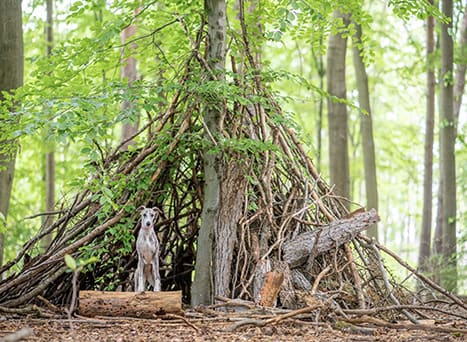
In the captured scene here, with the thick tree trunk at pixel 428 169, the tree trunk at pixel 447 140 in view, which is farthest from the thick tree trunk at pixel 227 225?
the thick tree trunk at pixel 428 169

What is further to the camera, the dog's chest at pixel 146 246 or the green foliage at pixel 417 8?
the green foliage at pixel 417 8

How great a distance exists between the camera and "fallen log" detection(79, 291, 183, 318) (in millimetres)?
4949

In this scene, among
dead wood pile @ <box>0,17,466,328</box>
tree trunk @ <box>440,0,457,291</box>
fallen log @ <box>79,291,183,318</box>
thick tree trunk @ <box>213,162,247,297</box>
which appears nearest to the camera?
fallen log @ <box>79,291,183,318</box>

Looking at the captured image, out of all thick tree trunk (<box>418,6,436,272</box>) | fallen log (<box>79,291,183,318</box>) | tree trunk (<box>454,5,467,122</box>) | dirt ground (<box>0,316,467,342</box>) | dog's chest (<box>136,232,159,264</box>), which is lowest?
dirt ground (<box>0,316,467,342</box>)

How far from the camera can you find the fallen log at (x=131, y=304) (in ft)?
16.2

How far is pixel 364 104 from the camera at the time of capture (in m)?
11.8

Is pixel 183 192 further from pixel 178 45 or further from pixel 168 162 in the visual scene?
pixel 178 45

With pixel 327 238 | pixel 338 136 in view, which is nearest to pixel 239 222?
pixel 327 238

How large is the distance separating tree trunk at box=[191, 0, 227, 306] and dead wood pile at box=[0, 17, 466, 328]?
0.12m

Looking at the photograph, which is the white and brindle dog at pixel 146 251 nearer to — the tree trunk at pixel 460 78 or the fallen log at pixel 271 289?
the fallen log at pixel 271 289

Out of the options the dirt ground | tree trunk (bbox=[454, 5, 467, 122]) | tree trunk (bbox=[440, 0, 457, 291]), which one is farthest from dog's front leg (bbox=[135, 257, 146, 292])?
tree trunk (bbox=[454, 5, 467, 122])

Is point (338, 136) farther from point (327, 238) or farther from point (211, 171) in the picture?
point (211, 171)

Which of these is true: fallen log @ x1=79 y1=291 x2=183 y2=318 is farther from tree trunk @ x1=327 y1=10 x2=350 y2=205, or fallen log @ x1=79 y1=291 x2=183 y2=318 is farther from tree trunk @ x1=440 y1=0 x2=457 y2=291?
tree trunk @ x1=440 y1=0 x2=457 y2=291

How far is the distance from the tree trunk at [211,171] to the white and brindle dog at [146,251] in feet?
1.50
